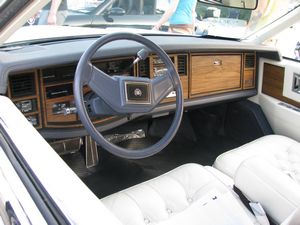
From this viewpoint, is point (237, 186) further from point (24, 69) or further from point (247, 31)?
point (247, 31)

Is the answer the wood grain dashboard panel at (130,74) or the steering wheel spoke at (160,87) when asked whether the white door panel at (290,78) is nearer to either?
the wood grain dashboard panel at (130,74)

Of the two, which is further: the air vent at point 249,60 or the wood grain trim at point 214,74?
the air vent at point 249,60

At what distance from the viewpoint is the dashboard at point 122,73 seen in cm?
178

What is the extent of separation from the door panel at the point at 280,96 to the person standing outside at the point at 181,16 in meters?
1.15

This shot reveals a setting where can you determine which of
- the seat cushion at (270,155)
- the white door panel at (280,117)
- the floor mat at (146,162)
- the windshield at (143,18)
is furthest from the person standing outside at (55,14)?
the white door panel at (280,117)

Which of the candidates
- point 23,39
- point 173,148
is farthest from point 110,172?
point 23,39

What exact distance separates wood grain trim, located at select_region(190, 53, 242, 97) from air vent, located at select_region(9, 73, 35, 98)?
1.00m

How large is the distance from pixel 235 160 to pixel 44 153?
1.25m

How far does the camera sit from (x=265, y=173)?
1.53 metres

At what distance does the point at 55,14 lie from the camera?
2.57 meters

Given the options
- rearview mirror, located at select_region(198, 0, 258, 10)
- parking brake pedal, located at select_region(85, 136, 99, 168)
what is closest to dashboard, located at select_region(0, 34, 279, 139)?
rearview mirror, located at select_region(198, 0, 258, 10)

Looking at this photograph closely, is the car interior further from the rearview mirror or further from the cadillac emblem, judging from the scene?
the rearview mirror

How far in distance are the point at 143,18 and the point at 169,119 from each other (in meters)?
1.13

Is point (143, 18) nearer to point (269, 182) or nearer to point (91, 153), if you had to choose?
point (91, 153)
